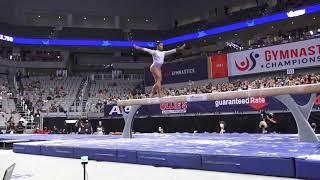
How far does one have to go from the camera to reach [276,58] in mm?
22359

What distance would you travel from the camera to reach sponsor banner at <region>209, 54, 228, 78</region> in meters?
25.5

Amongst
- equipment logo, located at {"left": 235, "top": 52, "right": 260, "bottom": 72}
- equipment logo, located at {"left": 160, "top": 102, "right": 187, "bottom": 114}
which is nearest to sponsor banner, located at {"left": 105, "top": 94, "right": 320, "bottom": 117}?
equipment logo, located at {"left": 160, "top": 102, "right": 187, "bottom": 114}

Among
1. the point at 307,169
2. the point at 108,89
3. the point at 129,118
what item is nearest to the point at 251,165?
the point at 307,169

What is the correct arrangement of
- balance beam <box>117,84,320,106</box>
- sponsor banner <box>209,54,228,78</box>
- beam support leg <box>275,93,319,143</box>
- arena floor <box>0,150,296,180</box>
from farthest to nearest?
sponsor banner <box>209,54,228,78</box> < beam support leg <box>275,93,319,143</box> < balance beam <box>117,84,320,106</box> < arena floor <box>0,150,296,180</box>

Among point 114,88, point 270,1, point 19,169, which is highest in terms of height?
point 270,1

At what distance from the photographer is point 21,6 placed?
38.9 metres

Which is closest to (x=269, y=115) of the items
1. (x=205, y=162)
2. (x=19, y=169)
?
(x=205, y=162)

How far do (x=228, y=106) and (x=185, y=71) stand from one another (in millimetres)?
11121

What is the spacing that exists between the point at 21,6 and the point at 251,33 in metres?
22.9

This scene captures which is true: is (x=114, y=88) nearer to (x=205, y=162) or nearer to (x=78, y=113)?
(x=78, y=113)

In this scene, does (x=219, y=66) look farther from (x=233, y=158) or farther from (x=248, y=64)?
(x=233, y=158)

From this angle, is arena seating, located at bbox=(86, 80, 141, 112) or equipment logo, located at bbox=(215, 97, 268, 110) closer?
equipment logo, located at bbox=(215, 97, 268, 110)

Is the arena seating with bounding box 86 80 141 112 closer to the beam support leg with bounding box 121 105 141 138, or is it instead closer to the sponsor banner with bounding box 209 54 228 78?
the sponsor banner with bounding box 209 54 228 78

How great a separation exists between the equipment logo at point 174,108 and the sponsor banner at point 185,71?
7339 mm
